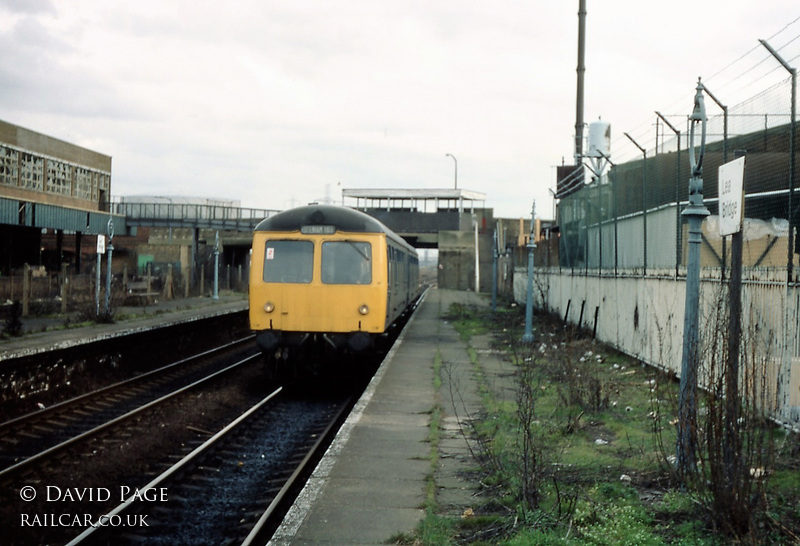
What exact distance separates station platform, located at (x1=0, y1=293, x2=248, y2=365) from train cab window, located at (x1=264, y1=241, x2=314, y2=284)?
430 centimetres

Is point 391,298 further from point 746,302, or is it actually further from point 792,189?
point 792,189

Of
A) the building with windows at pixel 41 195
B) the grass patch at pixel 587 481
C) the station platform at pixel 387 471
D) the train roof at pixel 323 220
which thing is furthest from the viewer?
the building with windows at pixel 41 195

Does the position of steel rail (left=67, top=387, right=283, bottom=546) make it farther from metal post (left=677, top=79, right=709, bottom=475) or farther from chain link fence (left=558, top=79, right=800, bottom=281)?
chain link fence (left=558, top=79, right=800, bottom=281)

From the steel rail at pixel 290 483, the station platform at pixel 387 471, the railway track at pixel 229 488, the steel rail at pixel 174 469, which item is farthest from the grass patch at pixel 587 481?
the steel rail at pixel 174 469

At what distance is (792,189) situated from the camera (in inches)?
312

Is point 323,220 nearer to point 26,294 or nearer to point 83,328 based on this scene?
point 83,328

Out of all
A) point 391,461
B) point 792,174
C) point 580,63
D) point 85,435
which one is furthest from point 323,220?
point 580,63

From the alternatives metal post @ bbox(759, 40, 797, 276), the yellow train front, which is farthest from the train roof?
metal post @ bbox(759, 40, 797, 276)

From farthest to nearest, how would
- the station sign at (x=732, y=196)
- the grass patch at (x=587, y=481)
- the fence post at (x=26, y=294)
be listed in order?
the fence post at (x=26, y=294), the station sign at (x=732, y=196), the grass patch at (x=587, y=481)

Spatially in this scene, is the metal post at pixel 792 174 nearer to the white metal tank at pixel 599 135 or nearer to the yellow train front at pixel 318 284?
the yellow train front at pixel 318 284

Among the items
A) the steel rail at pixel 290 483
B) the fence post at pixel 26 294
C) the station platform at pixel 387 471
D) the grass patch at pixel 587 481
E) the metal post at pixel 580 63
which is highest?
the metal post at pixel 580 63

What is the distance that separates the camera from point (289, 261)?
13172 mm

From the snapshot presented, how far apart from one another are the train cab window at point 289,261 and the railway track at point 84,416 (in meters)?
2.29

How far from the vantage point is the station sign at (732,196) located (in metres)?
5.50
